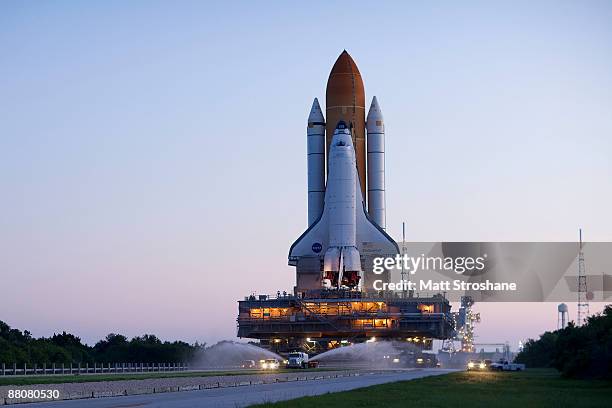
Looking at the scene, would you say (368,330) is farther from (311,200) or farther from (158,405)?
(158,405)

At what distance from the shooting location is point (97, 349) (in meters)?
116

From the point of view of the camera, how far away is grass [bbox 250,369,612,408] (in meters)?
38.9

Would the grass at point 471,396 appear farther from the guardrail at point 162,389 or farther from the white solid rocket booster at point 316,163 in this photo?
the white solid rocket booster at point 316,163

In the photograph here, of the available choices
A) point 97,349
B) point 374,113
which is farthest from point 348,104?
point 97,349

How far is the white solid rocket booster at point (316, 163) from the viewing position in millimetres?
129250

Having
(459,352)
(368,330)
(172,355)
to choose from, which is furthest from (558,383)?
(459,352)

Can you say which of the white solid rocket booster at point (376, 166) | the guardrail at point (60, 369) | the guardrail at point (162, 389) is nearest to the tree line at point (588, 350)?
the guardrail at point (162, 389)

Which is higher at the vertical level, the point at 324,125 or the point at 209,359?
the point at 324,125

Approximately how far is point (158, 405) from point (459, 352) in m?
139

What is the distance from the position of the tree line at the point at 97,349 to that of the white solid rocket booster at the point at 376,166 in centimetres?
2707

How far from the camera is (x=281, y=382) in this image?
6072 centimetres

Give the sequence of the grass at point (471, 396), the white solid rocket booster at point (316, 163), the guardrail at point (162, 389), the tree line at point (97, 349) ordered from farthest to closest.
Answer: the white solid rocket booster at point (316, 163) → the tree line at point (97, 349) → the guardrail at point (162, 389) → the grass at point (471, 396)

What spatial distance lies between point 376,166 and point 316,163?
7.51 meters

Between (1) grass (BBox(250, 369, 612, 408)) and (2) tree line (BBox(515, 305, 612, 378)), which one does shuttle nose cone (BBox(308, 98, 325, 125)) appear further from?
(1) grass (BBox(250, 369, 612, 408))
